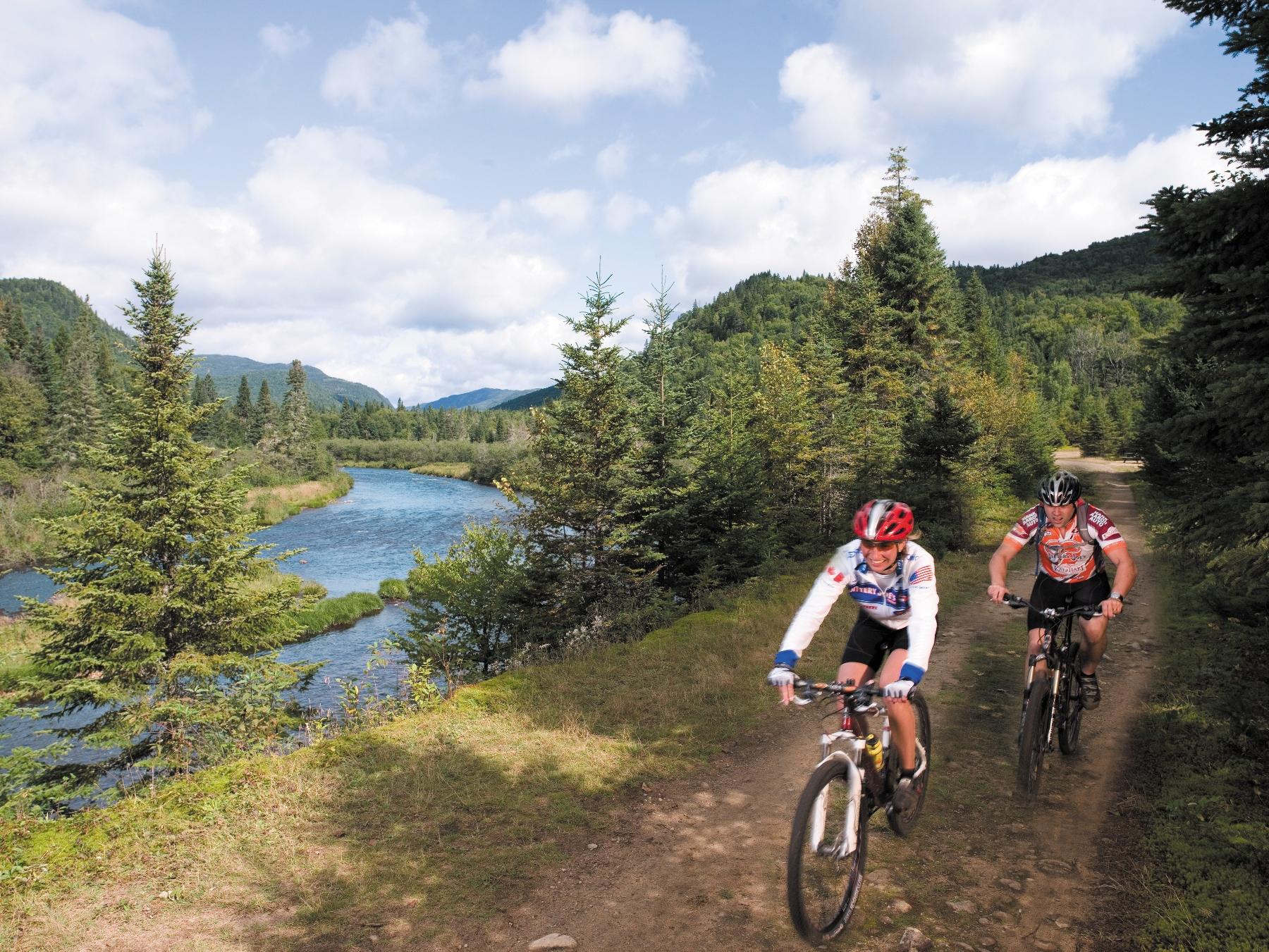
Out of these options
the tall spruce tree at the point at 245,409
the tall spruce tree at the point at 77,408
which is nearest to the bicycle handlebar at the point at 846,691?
the tall spruce tree at the point at 77,408

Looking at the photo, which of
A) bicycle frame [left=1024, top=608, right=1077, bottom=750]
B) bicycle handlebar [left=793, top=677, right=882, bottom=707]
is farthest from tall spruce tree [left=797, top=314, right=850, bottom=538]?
bicycle handlebar [left=793, top=677, right=882, bottom=707]

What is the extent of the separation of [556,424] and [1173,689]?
1457cm

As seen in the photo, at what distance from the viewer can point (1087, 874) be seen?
4.78 m

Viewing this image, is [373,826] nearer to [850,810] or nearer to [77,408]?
[850,810]

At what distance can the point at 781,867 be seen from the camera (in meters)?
5.04

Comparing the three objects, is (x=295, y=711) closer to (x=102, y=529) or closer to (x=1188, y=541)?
(x=102, y=529)

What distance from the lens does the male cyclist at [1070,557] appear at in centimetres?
602

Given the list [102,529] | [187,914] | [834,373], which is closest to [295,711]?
[102,529]

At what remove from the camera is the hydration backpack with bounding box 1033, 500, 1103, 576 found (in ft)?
20.1

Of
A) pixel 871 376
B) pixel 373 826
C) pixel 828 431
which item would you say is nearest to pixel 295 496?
pixel 871 376

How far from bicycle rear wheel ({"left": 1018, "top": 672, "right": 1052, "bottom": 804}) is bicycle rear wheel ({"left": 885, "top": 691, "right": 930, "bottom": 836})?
3.01ft

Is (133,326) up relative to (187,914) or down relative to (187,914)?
up

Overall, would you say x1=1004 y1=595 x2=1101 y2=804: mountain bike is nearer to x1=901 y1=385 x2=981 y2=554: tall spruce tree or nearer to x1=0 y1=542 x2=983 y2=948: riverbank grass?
A: x1=0 y1=542 x2=983 y2=948: riverbank grass

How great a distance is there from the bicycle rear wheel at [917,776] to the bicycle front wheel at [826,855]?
513 mm
